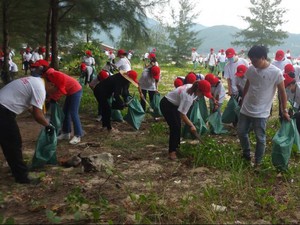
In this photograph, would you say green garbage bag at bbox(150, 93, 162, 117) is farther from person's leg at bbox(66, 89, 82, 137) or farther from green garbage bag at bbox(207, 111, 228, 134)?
person's leg at bbox(66, 89, 82, 137)

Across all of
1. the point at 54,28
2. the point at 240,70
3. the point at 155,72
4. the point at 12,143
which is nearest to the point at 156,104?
the point at 155,72

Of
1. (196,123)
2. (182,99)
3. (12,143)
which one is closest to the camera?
(12,143)

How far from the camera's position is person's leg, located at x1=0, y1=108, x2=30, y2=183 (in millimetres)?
3570

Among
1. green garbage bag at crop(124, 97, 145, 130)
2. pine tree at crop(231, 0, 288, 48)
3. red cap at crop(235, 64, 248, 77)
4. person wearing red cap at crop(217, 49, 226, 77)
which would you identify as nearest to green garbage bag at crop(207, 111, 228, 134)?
red cap at crop(235, 64, 248, 77)

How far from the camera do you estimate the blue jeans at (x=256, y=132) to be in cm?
424

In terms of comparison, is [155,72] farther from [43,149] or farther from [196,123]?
[43,149]

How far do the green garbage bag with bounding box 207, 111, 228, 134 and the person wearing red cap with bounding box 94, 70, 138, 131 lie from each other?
58.9 inches

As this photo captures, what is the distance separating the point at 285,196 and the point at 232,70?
139 inches

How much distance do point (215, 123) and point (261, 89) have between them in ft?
7.58

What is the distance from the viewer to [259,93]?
162 inches

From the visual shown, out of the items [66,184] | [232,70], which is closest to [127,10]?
[232,70]

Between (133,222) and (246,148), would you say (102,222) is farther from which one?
(246,148)

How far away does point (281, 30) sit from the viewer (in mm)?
34781

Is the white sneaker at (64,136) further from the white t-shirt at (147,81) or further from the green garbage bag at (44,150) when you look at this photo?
the white t-shirt at (147,81)
